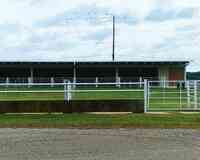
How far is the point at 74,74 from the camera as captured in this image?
64375 mm

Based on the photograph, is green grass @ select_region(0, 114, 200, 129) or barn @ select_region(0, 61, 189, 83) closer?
green grass @ select_region(0, 114, 200, 129)

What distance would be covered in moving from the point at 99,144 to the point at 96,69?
5507cm

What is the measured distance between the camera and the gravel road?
9.48 metres

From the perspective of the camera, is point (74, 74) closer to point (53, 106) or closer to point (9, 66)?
point (9, 66)

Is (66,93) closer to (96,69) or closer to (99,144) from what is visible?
(99,144)

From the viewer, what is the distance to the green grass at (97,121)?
15.4 meters

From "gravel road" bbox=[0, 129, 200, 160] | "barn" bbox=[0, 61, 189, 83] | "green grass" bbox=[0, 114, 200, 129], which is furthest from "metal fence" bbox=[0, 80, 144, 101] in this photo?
"barn" bbox=[0, 61, 189, 83]

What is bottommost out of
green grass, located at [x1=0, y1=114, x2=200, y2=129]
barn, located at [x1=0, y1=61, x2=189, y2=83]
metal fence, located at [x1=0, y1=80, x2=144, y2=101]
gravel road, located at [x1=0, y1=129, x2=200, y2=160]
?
gravel road, located at [x1=0, y1=129, x2=200, y2=160]

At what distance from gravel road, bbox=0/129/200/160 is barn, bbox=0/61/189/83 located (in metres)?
48.1

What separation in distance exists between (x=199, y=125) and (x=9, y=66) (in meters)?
50.9

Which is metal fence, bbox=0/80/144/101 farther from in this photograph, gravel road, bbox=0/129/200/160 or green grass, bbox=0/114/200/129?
gravel road, bbox=0/129/200/160

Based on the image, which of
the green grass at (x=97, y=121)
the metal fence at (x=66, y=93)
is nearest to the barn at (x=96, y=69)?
the metal fence at (x=66, y=93)

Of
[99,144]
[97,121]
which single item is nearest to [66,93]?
[97,121]

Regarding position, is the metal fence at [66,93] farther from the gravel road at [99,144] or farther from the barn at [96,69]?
the barn at [96,69]
